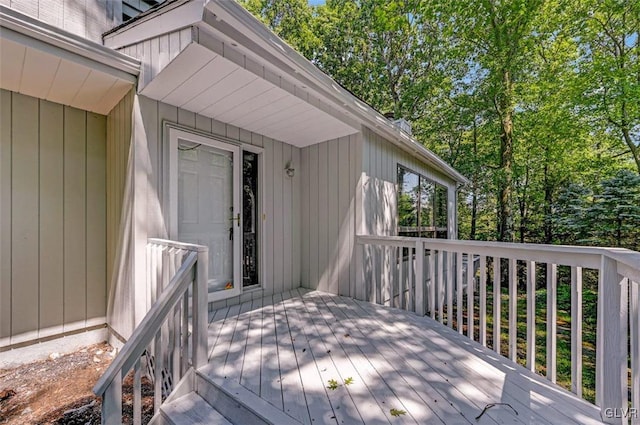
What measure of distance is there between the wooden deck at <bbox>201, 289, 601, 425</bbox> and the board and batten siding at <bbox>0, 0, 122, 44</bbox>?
11.6 ft

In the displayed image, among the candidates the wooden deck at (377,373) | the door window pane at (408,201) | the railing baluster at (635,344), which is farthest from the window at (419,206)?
the railing baluster at (635,344)

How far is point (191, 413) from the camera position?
1.83m

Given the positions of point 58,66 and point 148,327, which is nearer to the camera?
point 148,327

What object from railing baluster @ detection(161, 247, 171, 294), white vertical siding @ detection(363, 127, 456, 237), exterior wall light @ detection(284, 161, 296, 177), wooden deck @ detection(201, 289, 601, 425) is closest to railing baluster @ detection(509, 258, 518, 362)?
wooden deck @ detection(201, 289, 601, 425)

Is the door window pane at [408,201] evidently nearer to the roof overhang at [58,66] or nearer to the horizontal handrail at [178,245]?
the horizontal handrail at [178,245]

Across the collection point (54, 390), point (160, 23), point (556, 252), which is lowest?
point (54, 390)

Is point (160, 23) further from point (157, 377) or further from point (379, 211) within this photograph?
point (379, 211)

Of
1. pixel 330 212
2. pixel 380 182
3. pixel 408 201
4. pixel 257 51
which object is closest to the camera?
pixel 257 51

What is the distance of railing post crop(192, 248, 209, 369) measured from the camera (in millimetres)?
2092

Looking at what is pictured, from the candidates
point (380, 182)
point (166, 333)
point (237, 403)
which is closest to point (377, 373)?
point (237, 403)

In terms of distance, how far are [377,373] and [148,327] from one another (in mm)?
1525

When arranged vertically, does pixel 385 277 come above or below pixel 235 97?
below

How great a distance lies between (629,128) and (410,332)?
9.80 m

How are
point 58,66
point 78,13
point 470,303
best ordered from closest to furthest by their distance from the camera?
point 58,66, point 470,303, point 78,13
